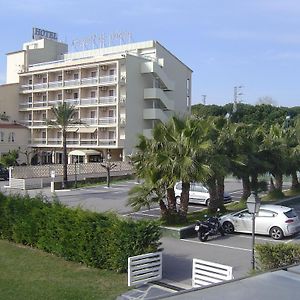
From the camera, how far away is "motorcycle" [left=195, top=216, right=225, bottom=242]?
18.6 metres

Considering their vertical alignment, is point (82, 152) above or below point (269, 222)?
above

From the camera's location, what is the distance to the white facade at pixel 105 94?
59.9 metres

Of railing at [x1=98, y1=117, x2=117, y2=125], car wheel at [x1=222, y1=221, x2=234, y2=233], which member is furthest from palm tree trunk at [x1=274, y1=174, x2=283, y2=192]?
railing at [x1=98, y1=117, x2=117, y2=125]

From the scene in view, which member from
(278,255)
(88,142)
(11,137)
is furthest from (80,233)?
(11,137)

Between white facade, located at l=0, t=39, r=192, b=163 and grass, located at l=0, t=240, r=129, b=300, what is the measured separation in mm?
41577

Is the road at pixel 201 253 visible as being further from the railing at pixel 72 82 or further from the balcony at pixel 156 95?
the railing at pixel 72 82

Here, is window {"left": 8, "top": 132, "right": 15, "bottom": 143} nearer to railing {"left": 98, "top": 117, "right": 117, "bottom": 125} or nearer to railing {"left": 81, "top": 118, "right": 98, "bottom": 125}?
railing {"left": 81, "top": 118, "right": 98, "bottom": 125}

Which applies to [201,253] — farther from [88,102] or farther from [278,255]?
[88,102]

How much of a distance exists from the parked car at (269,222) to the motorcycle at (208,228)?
0.66 meters

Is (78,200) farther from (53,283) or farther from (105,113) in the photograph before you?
(105,113)

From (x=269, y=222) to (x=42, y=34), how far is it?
71.3 meters

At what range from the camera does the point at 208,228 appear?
18.9 m

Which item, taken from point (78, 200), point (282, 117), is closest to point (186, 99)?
point (282, 117)

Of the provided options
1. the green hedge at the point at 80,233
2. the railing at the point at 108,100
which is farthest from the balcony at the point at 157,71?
the green hedge at the point at 80,233
